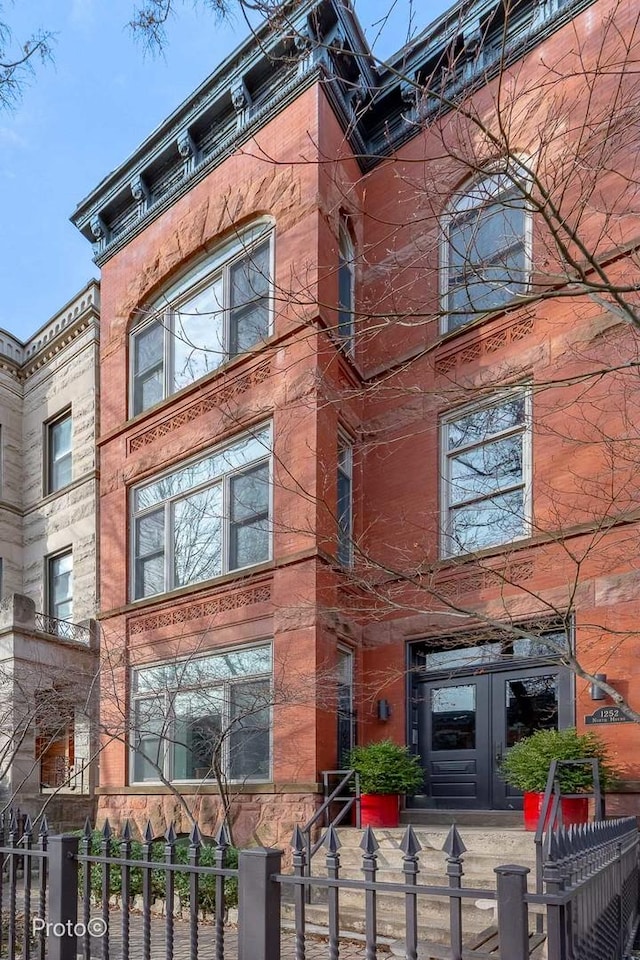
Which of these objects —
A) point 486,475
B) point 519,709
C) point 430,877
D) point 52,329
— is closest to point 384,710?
point 519,709

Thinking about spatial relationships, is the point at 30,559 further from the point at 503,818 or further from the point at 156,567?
the point at 503,818

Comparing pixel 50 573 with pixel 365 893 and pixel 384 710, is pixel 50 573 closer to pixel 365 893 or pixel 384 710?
pixel 384 710

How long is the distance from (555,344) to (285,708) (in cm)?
609

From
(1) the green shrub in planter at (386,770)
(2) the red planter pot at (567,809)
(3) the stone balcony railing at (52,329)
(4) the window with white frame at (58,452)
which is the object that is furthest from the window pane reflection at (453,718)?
(3) the stone balcony railing at (52,329)

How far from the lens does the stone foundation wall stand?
984cm

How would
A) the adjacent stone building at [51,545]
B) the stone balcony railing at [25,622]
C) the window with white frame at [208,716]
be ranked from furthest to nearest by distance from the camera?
the stone balcony railing at [25,622] < the adjacent stone building at [51,545] < the window with white frame at [208,716]

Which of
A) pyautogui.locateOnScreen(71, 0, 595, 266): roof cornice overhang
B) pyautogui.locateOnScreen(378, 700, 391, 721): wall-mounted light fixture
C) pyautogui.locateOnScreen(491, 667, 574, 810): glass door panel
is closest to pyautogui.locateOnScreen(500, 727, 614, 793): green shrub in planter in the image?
pyautogui.locateOnScreen(491, 667, 574, 810): glass door panel

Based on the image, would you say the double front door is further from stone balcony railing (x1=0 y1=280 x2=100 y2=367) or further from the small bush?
stone balcony railing (x1=0 y1=280 x2=100 y2=367)

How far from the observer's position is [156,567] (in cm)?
1341

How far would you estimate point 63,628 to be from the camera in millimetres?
16391

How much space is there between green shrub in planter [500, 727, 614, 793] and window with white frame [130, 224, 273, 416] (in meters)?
6.93

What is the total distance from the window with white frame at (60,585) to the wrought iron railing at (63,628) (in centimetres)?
22

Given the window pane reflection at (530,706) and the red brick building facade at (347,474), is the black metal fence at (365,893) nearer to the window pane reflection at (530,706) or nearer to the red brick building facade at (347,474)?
the window pane reflection at (530,706)

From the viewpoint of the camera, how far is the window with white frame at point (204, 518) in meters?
11.7
